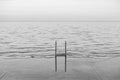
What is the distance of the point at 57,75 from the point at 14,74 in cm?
244

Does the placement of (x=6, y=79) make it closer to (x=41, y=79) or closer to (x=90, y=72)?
(x=41, y=79)

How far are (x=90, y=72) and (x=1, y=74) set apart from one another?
5039 millimetres

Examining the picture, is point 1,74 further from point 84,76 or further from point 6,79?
point 84,76

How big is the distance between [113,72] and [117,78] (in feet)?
3.85

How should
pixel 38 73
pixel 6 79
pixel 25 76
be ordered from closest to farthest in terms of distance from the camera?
pixel 6 79, pixel 25 76, pixel 38 73

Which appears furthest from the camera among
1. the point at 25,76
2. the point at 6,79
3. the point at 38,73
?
the point at 38,73

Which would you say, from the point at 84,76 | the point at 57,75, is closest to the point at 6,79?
the point at 57,75

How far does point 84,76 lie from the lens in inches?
345

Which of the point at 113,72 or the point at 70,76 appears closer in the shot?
the point at 70,76

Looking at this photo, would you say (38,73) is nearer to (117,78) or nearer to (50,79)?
(50,79)

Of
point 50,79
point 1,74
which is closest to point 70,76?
point 50,79

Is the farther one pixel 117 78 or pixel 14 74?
pixel 14 74

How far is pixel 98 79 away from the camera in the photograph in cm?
816

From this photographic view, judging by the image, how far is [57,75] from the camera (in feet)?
28.7
